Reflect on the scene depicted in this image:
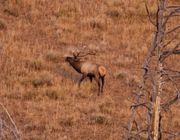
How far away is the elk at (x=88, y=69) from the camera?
58.3 ft

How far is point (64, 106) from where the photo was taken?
15.6 meters

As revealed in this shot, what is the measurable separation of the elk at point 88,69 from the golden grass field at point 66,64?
0.25 meters

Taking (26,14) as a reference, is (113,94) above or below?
below

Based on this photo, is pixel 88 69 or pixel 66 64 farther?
pixel 66 64

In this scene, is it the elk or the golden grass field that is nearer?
the golden grass field

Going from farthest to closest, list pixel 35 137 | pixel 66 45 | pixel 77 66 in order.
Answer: pixel 66 45
pixel 77 66
pixel 35 137

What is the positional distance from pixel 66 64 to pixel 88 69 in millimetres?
1928

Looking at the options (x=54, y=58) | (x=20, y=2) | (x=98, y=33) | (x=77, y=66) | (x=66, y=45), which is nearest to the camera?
(x=77, y=66)

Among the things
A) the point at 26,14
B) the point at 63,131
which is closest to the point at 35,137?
the point at 63,131

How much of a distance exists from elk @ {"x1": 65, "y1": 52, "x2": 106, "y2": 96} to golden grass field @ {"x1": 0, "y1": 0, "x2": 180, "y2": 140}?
25 centimetres

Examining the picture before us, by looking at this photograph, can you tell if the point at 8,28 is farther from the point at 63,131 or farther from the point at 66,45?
the point at 63,131

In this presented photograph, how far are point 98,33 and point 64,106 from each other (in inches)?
334

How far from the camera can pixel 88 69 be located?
1825 centimetres

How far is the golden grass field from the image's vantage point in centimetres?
1453
